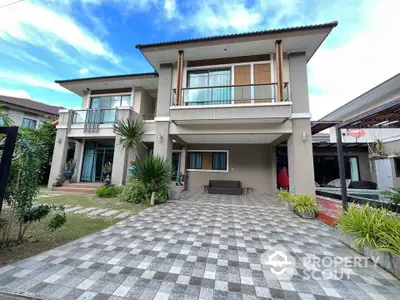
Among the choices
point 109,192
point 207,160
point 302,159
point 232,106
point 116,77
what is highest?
point 116,77

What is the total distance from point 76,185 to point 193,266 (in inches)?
405

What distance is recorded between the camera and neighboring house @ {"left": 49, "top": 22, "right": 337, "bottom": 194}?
721 cm

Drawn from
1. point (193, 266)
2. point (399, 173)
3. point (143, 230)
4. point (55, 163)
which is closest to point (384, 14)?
point (399, 173)

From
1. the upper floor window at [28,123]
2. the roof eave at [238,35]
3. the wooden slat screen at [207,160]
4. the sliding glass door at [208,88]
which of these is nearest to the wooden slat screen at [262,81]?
the sliding glass door at [208,88]

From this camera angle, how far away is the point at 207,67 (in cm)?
892

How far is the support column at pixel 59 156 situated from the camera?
33.3 feet

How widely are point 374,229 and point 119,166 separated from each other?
9750 mm

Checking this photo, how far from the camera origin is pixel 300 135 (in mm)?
7223

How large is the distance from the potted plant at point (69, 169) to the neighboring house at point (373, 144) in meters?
17.0

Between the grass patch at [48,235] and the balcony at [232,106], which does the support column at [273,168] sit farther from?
the grass patch at [48,235]

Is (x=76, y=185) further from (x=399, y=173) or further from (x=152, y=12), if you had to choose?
(x=399, y=173)

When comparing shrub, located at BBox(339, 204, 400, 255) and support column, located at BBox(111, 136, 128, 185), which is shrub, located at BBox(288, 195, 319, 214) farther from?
support column, located at BBox(111, 136, 128, 185)

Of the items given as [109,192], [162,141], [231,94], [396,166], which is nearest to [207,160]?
[162,141]

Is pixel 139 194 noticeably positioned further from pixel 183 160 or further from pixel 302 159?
pixel 302 159
